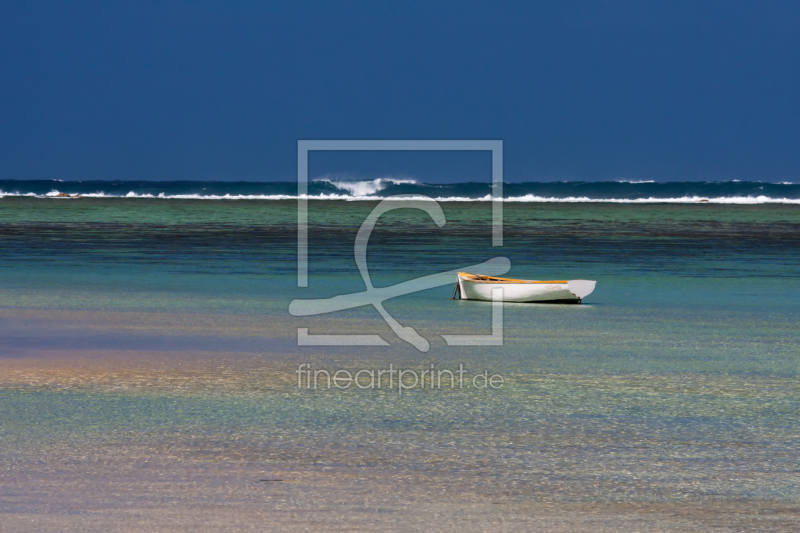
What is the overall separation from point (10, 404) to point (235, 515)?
13.8 ft

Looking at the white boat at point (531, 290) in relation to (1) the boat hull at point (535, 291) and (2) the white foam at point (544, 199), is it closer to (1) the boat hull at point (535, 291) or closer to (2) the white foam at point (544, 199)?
(1) the boat hull at point (535, 291)

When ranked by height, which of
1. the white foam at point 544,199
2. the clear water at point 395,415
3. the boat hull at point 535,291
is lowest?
the clear water at point 395,415

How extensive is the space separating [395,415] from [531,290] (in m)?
9.91

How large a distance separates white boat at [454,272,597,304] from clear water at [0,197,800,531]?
306 mm

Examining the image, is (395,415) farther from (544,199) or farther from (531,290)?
(544,199)

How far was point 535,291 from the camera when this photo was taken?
766 inches

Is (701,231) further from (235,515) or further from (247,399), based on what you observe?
(235,515)

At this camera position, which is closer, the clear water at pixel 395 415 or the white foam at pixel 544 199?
the clear water at pixel 395 415

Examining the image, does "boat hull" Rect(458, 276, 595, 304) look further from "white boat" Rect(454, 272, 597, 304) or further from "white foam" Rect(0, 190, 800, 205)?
"white foam" Rect(0, 190, 800, 205)

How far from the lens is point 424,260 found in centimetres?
2952

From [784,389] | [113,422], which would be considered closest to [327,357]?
[113,422]

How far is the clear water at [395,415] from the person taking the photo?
7168 mm

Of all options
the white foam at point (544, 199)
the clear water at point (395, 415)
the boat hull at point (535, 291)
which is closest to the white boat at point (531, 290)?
the boat hull at point (535, 291)

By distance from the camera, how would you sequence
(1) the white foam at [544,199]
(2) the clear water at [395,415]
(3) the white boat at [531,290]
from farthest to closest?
(1) the white foam at [544,199] → (3) the white boat at [531,290] → (2) the clear water at [395,415]
